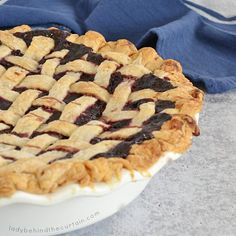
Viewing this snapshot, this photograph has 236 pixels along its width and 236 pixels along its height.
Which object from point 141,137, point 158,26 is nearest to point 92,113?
point 141,137

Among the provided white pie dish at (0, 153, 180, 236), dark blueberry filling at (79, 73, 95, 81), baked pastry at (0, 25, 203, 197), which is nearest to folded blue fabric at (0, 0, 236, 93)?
baked pastry at (0, 25, 203, 197)

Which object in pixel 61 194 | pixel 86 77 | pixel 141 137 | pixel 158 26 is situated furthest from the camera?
pixel 158 26

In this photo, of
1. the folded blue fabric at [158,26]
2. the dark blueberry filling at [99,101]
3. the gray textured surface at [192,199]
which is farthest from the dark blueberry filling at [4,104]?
the folded blue fabric at [158,26]

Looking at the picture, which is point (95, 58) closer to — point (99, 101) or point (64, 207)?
point (99, 101)

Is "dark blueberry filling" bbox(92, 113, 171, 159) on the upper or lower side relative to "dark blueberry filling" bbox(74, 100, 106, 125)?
upper

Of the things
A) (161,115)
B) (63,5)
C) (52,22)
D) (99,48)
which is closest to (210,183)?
(161,115)

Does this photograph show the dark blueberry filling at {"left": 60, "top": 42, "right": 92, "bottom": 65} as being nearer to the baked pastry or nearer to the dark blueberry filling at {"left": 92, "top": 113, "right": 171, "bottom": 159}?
the baked pastry

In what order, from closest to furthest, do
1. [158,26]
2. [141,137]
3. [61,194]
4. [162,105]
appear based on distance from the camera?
1. [61,194]
2. [141,137]
3. [162,105]
4. [158,26]
